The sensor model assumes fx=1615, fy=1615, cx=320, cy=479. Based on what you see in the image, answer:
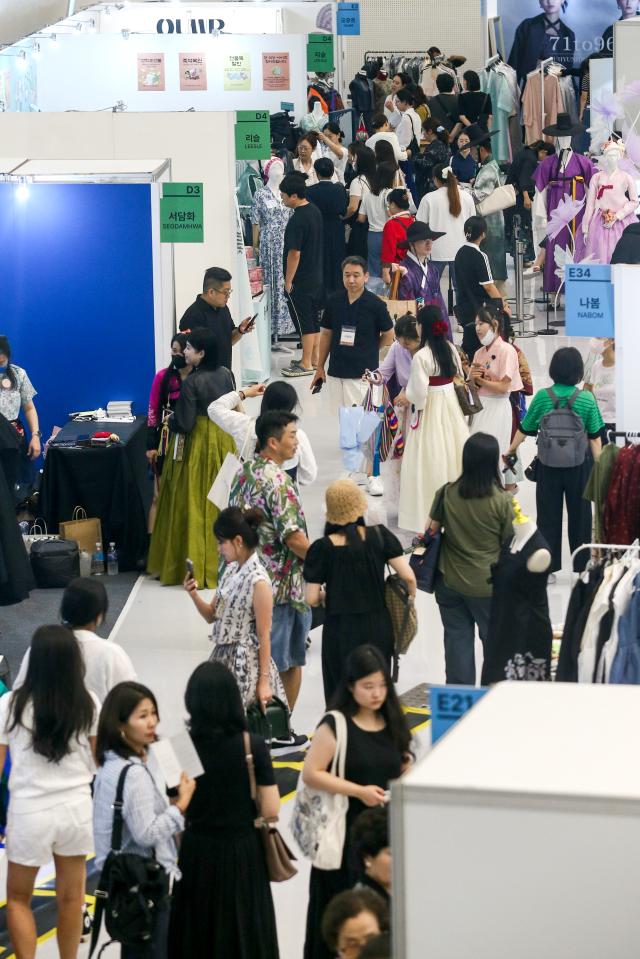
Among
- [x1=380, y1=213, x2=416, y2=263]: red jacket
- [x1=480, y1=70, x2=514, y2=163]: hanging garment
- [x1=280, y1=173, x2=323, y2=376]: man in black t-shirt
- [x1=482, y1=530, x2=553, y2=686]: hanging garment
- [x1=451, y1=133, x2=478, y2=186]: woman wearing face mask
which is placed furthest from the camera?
[x1=480, y1=70, x2=514, y2=163]: hanging garment

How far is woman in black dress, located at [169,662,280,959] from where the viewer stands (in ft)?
13.5

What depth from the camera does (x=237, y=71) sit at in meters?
18.9

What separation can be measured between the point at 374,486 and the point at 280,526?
344cm

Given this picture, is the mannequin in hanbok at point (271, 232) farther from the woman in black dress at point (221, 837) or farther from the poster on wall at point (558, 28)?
the woman in black dress at point (221, 837)

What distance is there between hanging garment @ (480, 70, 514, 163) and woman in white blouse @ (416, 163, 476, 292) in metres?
6.16

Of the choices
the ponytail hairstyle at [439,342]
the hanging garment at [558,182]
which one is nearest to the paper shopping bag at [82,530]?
the ponytail hairstyle at [439,342]

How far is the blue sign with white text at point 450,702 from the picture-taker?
3465mm

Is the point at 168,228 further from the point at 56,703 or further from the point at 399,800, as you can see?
the point at 399,800

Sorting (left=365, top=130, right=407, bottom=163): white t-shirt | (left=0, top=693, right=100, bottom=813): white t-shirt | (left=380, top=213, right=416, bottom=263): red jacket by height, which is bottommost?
(left=0, top=693, right=100, bottom=813): white t-shirt

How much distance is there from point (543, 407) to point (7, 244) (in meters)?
3.81

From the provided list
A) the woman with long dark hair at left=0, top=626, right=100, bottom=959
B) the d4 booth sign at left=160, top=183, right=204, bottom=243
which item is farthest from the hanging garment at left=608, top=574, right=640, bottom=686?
the d4 booth sign at left=160, top=183, right=204, bottom=243

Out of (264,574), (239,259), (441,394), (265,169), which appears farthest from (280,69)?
(264,574)

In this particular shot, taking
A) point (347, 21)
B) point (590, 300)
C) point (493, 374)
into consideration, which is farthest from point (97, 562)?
point (347, 21)

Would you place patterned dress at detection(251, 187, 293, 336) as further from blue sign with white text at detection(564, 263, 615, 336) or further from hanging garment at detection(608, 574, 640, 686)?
hanging garment at detection(608, 574, 640, 686)
